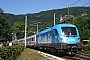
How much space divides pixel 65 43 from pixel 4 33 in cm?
3756

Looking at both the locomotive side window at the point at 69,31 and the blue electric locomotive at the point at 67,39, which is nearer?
the blue electric locomotive at the point at 67,39

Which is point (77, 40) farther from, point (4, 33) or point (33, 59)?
point (4, 33)

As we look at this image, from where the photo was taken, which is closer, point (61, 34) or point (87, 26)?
point (61, 34)

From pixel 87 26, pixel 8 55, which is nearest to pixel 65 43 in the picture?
pixel 8 55

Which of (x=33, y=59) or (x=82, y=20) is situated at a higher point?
(x=82, y=20)

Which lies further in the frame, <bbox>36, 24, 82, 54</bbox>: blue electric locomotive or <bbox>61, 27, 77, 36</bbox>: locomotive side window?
<bbox>61, 27, 77, 36</bbox>: locomotive side window

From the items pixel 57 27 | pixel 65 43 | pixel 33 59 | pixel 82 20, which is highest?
pixel 82 20

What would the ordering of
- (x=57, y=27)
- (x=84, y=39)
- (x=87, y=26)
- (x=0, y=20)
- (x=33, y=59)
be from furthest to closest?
(x=0, y=20)
(x=87, y=26)
(x=84, y=39)
(x=57, y=27)
(x=33, y=59)

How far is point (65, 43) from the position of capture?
64.6 ft

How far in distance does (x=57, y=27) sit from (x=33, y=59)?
566cm

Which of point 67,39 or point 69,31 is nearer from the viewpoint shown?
point 67,39

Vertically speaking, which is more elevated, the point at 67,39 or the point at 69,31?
the point at 69,31

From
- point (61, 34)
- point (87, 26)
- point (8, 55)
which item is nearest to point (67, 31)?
point (61, 34)

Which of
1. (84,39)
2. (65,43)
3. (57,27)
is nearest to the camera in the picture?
(65,43)
